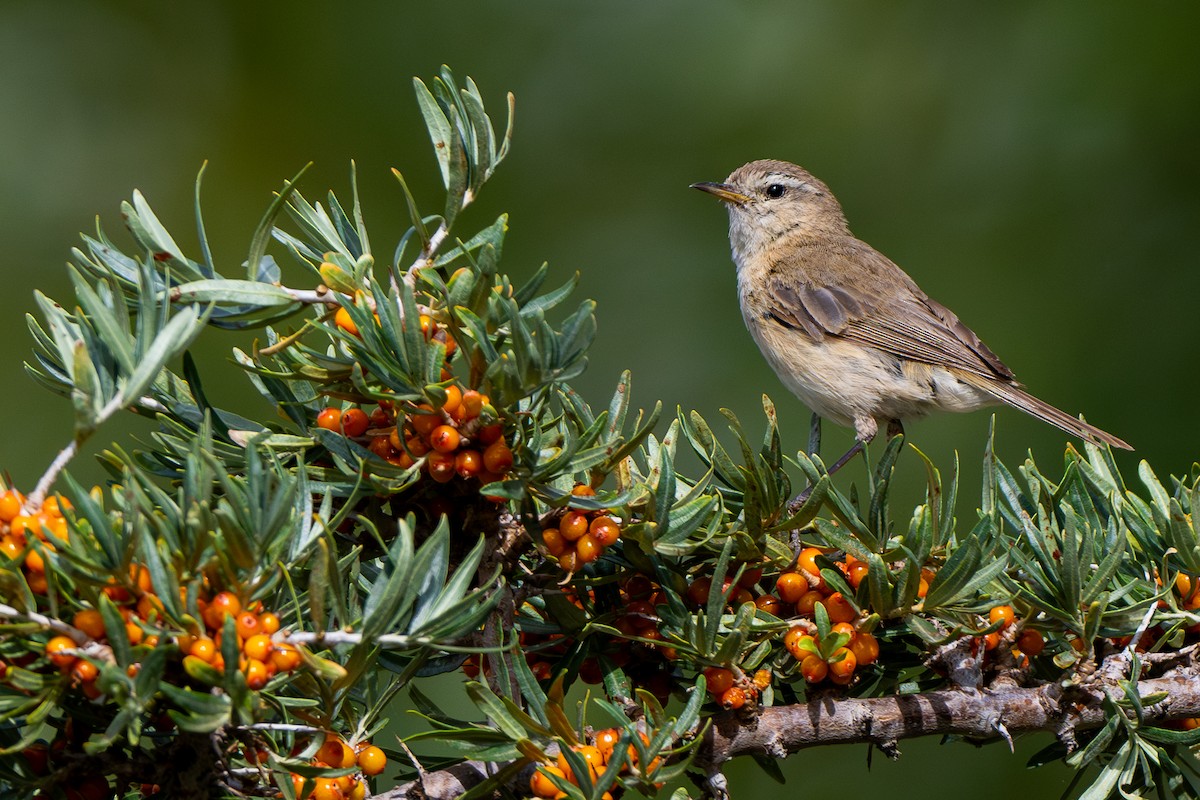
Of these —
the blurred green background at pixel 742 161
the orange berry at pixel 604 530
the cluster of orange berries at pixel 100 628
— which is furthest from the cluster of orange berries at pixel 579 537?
the blurred green background at pixel 742 161

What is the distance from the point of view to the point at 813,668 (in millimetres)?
1438

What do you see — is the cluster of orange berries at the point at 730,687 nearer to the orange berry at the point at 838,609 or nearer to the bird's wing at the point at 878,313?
the orange berry at the point at 838,609

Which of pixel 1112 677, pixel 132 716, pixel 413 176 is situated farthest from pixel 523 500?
pixel 413 176

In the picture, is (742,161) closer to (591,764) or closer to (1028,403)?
(1028,403)

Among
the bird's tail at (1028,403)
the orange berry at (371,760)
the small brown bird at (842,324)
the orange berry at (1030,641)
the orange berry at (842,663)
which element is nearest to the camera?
the orange berry at (371,760)

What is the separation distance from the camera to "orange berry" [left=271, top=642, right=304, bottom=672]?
3.47 feet

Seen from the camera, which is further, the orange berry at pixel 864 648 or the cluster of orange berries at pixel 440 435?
the orange berry at pixel 864 648

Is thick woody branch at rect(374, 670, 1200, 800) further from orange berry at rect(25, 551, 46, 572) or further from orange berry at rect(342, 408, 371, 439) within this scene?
orange berry at rect(25, 551, 46, 572)

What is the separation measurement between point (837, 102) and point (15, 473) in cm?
299

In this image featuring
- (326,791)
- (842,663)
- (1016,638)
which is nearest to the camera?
(326,791)

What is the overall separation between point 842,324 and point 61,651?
351cm

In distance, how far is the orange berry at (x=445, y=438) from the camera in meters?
Answer: 1.24

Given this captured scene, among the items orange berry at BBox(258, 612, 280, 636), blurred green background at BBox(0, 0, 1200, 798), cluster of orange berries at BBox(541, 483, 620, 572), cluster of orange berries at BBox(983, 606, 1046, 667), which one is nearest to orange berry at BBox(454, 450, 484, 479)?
cluster of orange berries at BBox(541, 483, 620, 572)

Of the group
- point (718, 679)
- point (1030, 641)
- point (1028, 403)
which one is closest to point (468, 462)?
point (718, 679)
